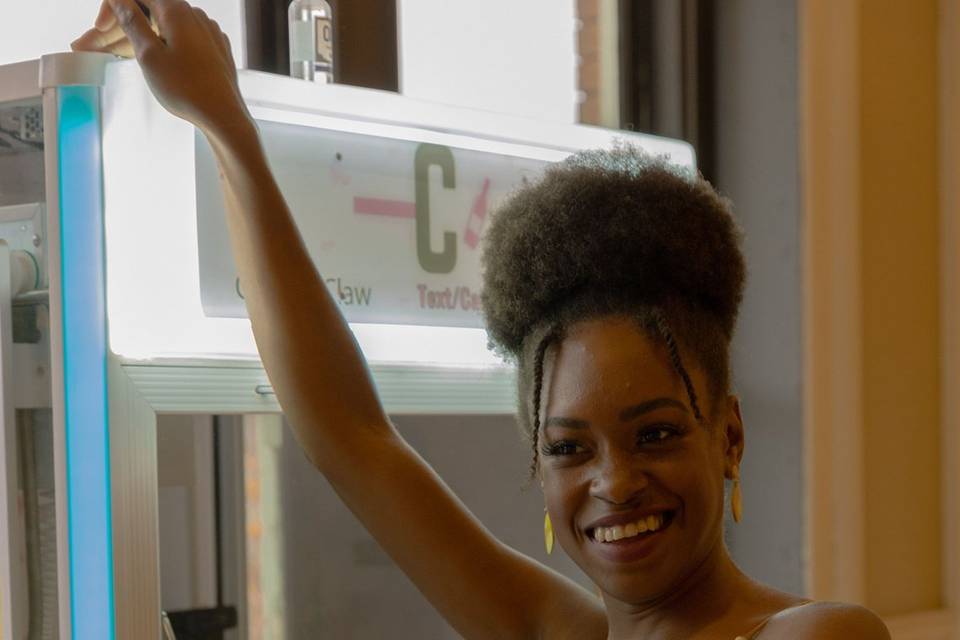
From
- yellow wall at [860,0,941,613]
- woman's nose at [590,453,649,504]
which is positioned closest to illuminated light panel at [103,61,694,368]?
woman's nose at [590,453,649,504]

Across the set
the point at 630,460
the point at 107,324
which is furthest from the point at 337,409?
the point at 630,460

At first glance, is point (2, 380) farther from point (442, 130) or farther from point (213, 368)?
point (442, 130)

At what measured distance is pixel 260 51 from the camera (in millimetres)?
1671

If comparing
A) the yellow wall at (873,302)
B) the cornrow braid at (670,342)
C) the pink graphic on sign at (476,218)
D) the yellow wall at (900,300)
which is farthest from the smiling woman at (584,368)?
the yellow wall at (900,300)

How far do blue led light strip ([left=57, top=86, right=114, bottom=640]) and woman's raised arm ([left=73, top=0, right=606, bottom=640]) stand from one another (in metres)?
0.09

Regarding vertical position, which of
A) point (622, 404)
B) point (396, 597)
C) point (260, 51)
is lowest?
point (396, 597)

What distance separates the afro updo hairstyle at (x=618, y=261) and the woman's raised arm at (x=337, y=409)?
15cm

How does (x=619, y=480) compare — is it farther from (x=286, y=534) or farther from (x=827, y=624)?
(x=286, y=534)

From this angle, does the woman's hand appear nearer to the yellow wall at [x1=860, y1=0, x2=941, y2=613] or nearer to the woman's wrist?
the woman's wrist

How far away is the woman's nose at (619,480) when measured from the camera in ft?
3.30

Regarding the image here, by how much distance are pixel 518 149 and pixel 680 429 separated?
0.60 meters

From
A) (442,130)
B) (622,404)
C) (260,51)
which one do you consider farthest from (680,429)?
(260,51)

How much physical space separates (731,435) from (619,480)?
13cm

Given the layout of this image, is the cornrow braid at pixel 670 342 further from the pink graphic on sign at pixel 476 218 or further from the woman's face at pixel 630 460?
the pink graphic on sign at pixel 476 218
